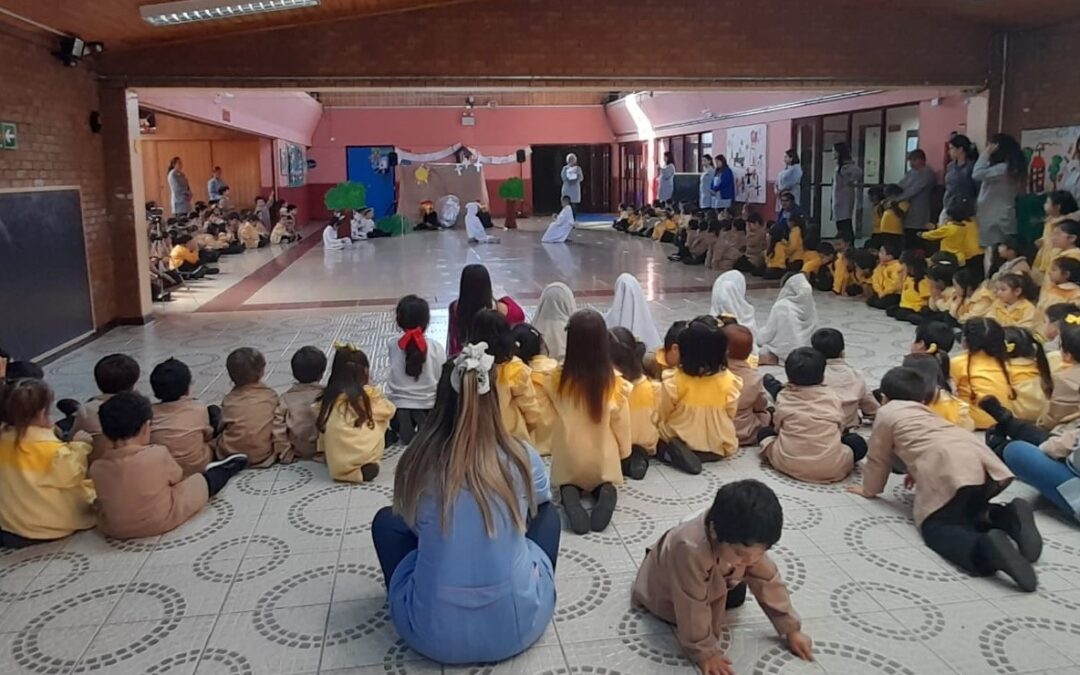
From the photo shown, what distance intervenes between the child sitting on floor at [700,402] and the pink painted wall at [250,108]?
22.0 ft

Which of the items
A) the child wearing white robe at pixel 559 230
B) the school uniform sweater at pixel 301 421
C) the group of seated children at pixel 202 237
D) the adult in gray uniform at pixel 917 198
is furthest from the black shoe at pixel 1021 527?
the child wearing white robe at pixel 559 230

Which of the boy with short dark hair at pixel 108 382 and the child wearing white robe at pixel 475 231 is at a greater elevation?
the child wearing white robe at pixel 475 231

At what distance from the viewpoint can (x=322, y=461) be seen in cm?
452

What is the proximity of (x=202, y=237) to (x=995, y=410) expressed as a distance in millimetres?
13218

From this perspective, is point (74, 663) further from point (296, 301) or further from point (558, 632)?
point (296, 301)

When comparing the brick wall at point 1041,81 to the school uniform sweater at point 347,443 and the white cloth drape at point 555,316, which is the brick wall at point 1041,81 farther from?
the school uniform sweater at point 347,443

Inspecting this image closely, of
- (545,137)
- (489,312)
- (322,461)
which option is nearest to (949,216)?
(489,312)

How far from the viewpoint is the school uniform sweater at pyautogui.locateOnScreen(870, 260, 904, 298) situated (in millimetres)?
8516

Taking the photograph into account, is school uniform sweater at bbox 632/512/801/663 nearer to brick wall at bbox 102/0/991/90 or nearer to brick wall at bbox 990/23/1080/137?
brick wall at bbox 102/0/991/90

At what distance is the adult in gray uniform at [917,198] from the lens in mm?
10172

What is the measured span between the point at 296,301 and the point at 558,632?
25.4ft

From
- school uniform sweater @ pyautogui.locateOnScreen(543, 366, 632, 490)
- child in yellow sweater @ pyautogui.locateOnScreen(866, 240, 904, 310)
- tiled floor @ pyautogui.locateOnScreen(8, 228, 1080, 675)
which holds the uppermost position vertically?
child in yellow sweater @ pyautogui.locateOnScreen(866, 240, 904, 310)

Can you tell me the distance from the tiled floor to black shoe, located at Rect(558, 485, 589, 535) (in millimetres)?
69

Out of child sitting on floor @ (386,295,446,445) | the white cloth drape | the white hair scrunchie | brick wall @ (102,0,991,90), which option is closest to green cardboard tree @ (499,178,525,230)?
brick wall @ (102,0,991,90)
